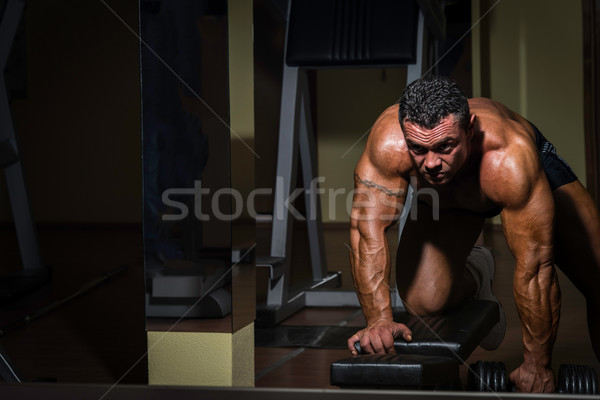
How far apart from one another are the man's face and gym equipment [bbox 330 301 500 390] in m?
0.30

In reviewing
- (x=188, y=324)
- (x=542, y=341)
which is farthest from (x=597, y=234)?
(x=188, y=324)

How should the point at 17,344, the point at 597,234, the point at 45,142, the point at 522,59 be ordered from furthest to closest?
1. the point at 45,142
2. the point at 522,59
3. the point at 17,344
4. the point at 597,234

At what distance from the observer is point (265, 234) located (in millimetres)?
5539

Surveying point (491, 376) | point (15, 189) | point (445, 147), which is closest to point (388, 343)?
point (491, 376)

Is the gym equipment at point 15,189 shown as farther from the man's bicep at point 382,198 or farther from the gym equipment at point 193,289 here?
the man's bicep at point 382,198

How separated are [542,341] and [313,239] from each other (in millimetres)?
1810

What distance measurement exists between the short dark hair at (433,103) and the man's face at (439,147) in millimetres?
12

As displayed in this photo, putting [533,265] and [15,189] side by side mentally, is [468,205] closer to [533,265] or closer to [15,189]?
[533,265]

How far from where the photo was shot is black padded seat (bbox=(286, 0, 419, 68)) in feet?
8.25

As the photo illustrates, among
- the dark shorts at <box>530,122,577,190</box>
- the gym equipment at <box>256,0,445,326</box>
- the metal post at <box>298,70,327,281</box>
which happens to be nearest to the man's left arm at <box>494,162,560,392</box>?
the dark shorts at <box>530,122,577,190</box>

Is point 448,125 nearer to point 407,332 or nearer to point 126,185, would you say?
point 407,332

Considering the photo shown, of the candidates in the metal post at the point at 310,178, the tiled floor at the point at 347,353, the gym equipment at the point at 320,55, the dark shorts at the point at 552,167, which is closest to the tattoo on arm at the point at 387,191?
the dark shorts at the point at 552,167

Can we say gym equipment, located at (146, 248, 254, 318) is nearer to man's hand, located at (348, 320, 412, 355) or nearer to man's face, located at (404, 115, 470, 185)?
man's hand, located at (348, 320, 412, 355)

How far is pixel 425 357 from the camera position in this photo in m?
1.14
